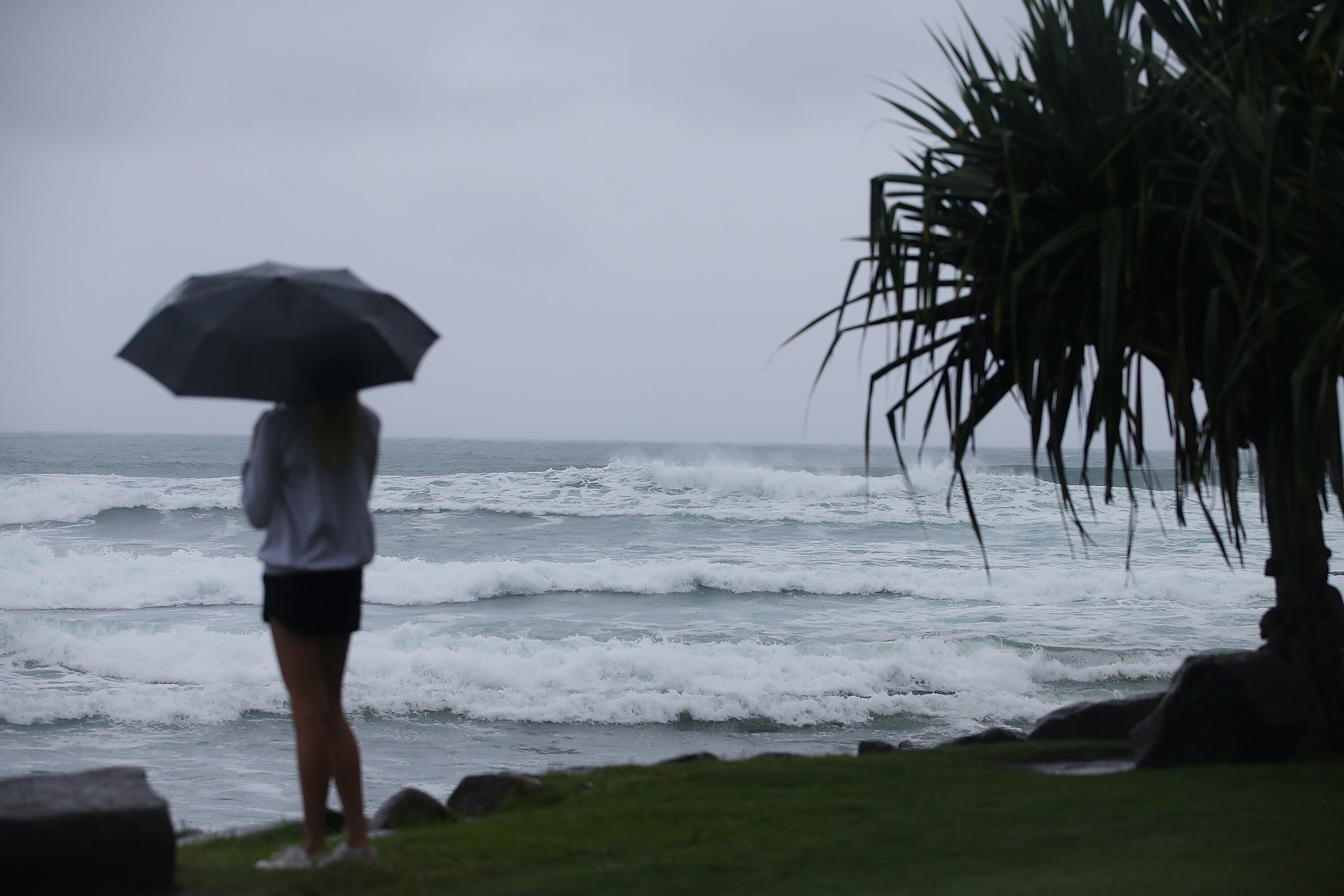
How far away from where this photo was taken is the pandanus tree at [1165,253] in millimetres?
4199

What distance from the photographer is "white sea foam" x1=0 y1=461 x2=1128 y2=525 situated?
91.7ft

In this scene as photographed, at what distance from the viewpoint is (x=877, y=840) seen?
352 cm

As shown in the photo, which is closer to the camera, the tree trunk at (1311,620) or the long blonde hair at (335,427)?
the long blonde hair at (335,427)

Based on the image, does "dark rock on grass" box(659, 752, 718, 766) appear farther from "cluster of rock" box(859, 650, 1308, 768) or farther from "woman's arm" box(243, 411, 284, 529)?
"woman's arm" box(243, 411, 284, 529)

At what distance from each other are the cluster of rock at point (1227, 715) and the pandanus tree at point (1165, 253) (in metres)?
0.40

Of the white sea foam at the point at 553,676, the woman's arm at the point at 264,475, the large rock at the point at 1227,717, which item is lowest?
the white sea foam at the point at 553,676

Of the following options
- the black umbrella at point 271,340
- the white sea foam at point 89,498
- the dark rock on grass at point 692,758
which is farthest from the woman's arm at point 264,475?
the white sea foam at point 89,498

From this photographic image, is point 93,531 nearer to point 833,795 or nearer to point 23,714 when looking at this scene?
point 23,714

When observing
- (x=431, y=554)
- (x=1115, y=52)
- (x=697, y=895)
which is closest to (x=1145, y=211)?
(x=1115, y=52)

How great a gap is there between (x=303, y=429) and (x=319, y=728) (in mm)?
892

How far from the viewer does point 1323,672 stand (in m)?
5.15

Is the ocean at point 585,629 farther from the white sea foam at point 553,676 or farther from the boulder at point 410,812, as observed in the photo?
the boulder at point 410,812

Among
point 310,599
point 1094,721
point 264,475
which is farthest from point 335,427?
point 1094,721

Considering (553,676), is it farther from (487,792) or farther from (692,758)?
(487,792)
